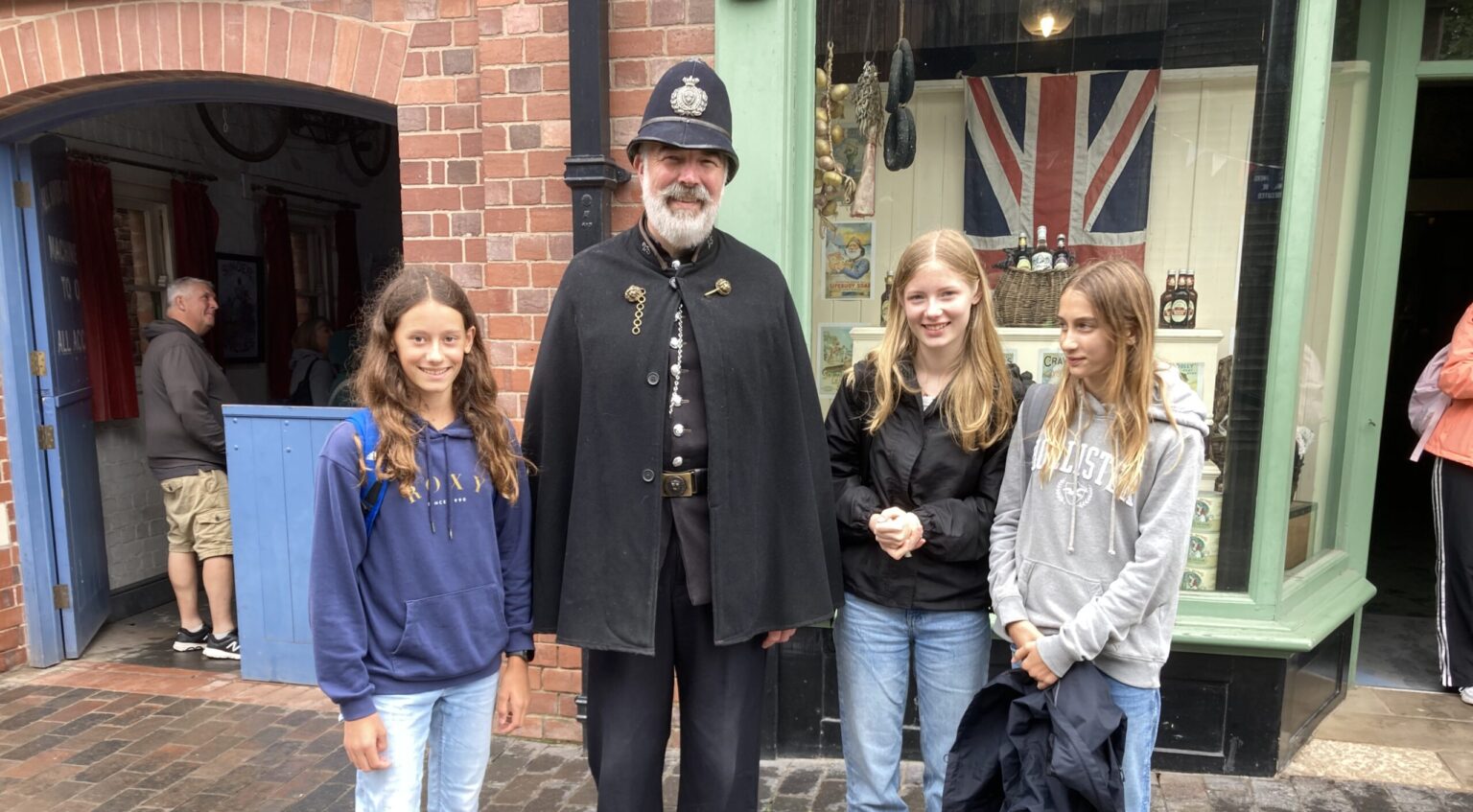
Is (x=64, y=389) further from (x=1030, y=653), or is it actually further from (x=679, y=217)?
(x=1030, y=653)

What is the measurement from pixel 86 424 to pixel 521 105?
10.5 feet

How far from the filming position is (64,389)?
4426 mm

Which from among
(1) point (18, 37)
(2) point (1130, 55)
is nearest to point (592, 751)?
(2) point (1130, 55)

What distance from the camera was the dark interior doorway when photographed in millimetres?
4441

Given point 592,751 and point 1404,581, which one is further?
point 1404,581

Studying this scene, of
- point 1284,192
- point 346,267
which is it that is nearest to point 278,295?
point 346,267

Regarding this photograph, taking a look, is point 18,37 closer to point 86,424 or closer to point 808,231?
point 86,424

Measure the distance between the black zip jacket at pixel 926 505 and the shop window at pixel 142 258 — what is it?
15.7ft

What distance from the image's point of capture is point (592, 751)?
2309 millimetres

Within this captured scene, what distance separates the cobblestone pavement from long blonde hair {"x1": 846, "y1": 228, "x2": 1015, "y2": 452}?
164 cm

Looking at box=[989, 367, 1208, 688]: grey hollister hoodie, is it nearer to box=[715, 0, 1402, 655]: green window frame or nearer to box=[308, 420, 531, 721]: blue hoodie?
box=[308, 420, 531, 721]: blue hoodie

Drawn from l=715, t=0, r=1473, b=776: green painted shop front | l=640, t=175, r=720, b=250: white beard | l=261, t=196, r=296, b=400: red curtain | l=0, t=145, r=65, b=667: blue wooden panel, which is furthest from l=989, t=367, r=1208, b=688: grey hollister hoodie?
l=261, t=196, r=296, b=400: red curtain

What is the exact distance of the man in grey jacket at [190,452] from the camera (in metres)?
4.48

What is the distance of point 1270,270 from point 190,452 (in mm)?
4977
